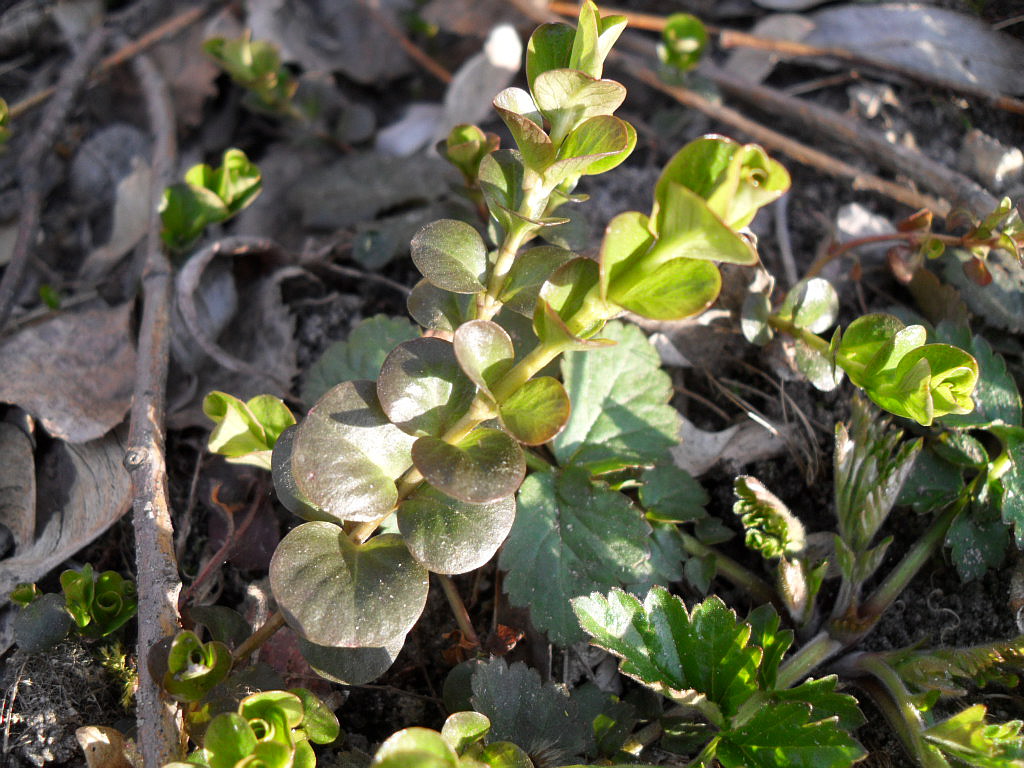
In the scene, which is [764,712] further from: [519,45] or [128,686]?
[519,45]

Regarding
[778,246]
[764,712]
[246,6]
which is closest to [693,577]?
[764,712]

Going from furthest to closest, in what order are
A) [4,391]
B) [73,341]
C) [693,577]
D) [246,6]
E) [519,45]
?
[246,6] → [519,45] → [73,341] → [4,391] → [693,577]

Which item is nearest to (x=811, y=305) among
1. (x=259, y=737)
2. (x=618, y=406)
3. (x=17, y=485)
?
(x=618, y=406)

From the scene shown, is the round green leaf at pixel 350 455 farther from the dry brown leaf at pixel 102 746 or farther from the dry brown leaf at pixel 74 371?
the dry brown leaf at pixel 74 371

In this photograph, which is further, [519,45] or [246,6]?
[246,6]

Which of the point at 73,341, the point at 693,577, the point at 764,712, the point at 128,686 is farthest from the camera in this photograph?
the point at 73,341

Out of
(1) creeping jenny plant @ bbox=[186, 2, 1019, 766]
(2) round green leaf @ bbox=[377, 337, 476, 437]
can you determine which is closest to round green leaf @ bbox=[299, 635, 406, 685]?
(1) creeping jenny plant @ bbox=[186, 2, 1019, 766]
